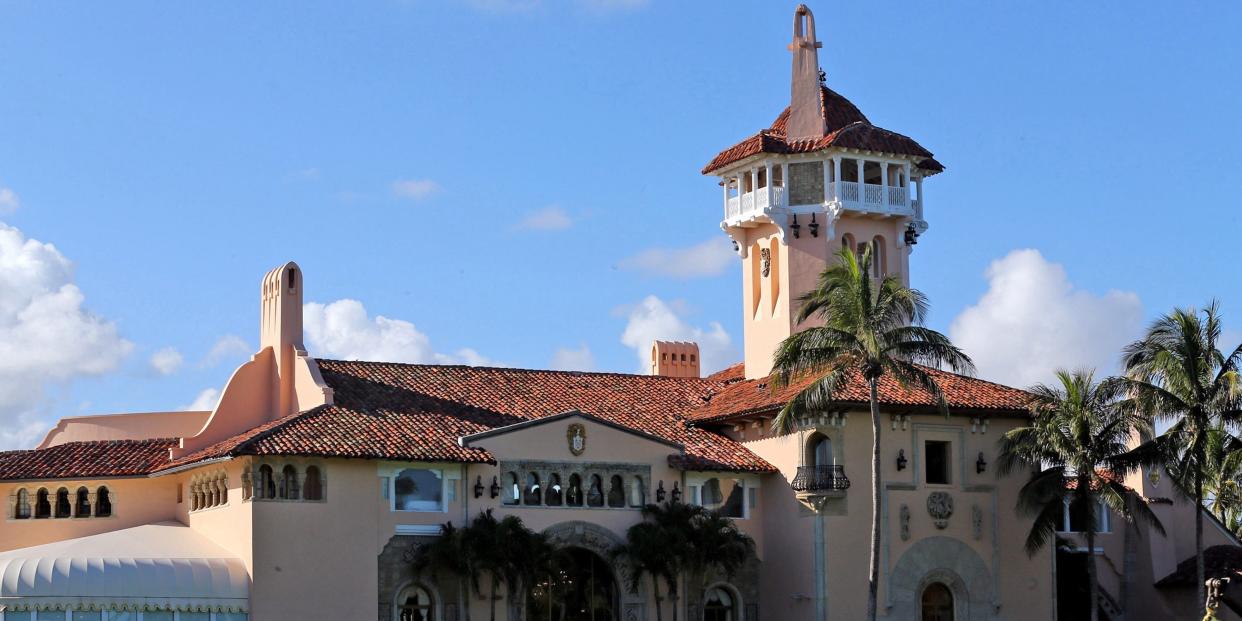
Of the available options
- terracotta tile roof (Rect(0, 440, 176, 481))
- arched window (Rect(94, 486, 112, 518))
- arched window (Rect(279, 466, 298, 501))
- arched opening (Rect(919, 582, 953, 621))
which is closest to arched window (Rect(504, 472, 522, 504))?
arched window (Rect(279, 466, 298, 501))

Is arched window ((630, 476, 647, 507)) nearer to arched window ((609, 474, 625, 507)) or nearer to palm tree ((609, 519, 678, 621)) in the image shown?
arched window ((609, 474, 625, 507))

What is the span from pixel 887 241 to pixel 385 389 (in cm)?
1696

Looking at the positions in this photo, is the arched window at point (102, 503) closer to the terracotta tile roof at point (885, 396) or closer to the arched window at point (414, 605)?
the arched window at point (414, 605)

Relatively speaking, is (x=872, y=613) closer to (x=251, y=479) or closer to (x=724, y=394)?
(x=724, y=394)

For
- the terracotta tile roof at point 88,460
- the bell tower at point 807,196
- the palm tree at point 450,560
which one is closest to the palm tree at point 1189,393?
the bell tower at point 807,196

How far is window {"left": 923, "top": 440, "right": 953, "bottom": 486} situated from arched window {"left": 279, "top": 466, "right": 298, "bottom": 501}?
1827 centimetres

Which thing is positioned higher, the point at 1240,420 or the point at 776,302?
the point at 776,302

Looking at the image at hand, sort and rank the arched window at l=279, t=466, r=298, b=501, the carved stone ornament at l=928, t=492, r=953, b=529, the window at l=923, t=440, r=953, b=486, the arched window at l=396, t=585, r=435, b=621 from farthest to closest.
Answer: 1. the window at l=923, t=440, r=953, b=486
2. the carved stone ornament at l=928, t=492, r=953, b=529
3. the arched window at l=396, t=585, r=435, b=621
4. the arched window at l=279, t=466, r=298, b=501

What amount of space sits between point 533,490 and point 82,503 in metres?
12.7

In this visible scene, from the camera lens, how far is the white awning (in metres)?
43.7

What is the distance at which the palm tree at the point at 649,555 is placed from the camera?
160ft

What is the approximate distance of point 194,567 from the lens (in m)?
45.2

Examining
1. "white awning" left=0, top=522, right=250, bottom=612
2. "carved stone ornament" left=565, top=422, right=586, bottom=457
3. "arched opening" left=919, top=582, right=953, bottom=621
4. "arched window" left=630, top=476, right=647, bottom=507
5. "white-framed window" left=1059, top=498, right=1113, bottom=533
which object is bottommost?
"arched opening" left=919, top=582, right=953, bottom=621

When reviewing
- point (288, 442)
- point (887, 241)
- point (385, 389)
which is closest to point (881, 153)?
point (887, 241)
